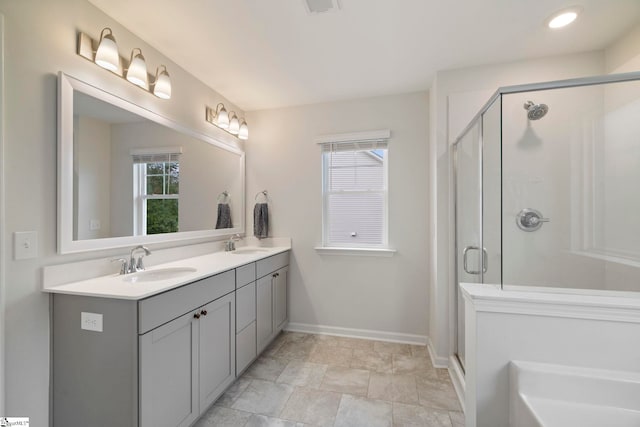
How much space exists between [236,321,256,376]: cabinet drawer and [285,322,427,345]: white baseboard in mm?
834

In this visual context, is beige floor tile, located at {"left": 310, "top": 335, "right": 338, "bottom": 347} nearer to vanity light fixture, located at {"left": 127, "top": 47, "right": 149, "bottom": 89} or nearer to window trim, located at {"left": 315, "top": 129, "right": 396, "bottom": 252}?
window trim, located at {"left": 315, "top": 129, "right": 396, "bottom": 252}

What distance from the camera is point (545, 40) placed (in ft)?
6.10

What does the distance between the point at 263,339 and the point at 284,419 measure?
76cm

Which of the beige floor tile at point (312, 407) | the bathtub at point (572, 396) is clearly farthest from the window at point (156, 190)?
the bathtub at point (572, 396)

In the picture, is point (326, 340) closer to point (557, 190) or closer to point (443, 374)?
point (443, 374)

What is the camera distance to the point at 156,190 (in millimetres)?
1991

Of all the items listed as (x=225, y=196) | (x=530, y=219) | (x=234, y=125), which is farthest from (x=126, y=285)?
(x=530, y=219)

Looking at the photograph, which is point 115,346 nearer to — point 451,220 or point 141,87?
point 141,87

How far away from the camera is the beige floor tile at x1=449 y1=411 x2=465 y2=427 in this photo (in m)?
1.62

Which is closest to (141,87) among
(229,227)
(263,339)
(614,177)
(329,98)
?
(229,227)

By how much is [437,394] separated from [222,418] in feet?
4.91

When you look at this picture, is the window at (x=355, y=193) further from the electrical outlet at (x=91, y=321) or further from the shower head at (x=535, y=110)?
the electrical outlet at (x=91, y=321)

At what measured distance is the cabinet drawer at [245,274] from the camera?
199cm

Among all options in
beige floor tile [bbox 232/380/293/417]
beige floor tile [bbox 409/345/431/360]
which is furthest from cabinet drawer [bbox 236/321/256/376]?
beige floor tile [bbox 409/345/431/360]
